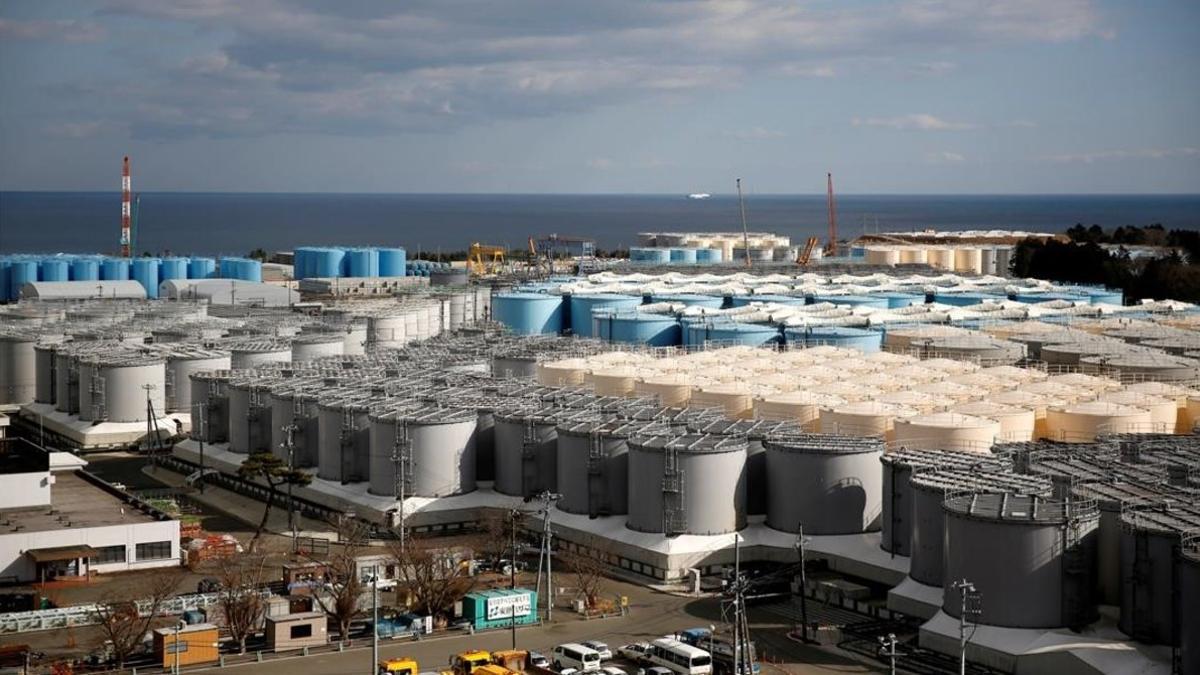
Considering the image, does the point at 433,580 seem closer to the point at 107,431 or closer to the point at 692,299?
the point at 107,431

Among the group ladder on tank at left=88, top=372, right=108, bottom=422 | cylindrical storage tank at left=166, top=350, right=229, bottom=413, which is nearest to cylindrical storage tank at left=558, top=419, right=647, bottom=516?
cylindrical storage tank at left=166, top=350, right=229, bottom=413

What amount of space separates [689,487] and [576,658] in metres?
4.29

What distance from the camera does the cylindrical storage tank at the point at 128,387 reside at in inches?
1130

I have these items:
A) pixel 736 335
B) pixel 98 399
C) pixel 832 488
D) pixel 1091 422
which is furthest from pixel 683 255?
pixel 832 488

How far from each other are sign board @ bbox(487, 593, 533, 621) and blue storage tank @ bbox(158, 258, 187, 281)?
36.8 m

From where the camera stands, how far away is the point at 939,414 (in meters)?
20.3

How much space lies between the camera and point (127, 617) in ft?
50.0

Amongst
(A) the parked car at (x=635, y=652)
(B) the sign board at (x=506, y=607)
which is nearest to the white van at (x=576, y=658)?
(A) the parked car at (x=635, y=652)

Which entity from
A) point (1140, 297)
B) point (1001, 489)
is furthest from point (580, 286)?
point (1001, 489)

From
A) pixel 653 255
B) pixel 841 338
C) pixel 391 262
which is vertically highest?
Result: pixel 653 255

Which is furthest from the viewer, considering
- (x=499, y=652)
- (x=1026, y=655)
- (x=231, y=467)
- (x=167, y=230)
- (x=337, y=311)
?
(x=167, y=230)

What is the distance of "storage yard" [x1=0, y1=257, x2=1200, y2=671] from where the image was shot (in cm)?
1465

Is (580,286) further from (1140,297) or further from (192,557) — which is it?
(192,557)

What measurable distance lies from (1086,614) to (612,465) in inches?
276
